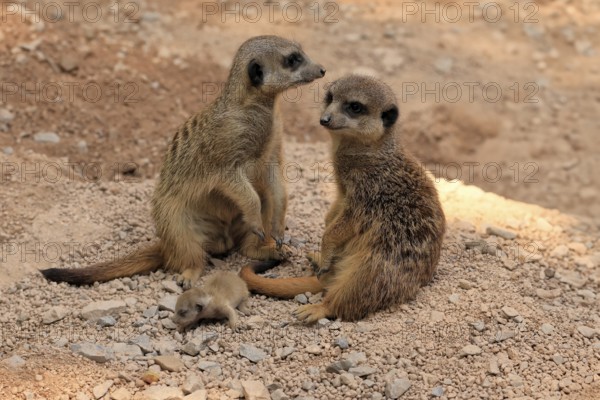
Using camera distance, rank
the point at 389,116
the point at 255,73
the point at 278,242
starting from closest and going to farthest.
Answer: the point at 389,116
the point at 255,73
the point at 278,242

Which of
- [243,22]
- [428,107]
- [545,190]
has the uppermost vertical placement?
[243,22]

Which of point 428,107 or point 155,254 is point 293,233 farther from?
point 428,107

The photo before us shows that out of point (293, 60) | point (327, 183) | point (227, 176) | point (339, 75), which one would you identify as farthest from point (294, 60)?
point (339, 75)

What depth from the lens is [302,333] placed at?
2783 mm

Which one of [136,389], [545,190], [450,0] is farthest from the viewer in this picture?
[450,0]

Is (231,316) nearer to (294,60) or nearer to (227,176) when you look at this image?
(227,176)

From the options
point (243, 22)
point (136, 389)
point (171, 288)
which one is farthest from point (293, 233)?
point (243, 22)

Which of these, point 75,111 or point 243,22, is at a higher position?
point 243,22

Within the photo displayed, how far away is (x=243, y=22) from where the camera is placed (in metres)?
5.43

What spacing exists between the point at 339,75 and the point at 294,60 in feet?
6.72

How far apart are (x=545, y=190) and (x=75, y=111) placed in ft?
8.96

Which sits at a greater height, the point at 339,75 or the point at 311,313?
the point at 339,75

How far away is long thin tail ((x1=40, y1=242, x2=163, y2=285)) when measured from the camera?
9.97ft

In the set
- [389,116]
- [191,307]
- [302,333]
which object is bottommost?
[302,333]
